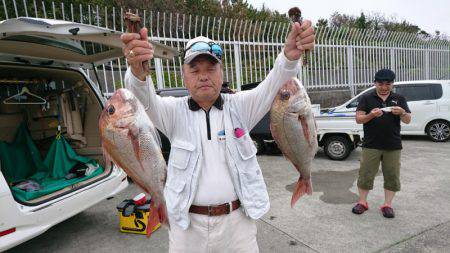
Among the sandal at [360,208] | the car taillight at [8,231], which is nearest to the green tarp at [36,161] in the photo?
the car taillight at [8,231]

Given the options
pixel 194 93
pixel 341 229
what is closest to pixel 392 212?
pixel 341 229

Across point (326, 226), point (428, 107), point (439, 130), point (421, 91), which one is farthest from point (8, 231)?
point (439, 130)

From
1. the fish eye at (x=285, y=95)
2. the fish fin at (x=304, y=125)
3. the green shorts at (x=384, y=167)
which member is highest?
the fish eye at (x=285, y=95)

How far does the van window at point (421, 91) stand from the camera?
9.03 m

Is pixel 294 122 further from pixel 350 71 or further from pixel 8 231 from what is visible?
pixel 350 71

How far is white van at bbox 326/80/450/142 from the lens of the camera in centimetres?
893

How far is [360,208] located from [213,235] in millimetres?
3098

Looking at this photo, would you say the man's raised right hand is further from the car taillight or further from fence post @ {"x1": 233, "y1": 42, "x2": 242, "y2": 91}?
fence post @ {"x1": 233, "y1": 42, "x2": 242, "y2": 91}

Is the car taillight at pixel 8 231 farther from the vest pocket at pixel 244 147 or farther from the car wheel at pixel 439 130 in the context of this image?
the car wheel at pixel 439 130

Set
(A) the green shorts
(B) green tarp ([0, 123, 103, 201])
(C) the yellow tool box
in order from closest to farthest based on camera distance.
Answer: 1. (C) the yellow tool box
2. (B) green tarp ([0, 123, 103, 201])
3. (A) the green shorts

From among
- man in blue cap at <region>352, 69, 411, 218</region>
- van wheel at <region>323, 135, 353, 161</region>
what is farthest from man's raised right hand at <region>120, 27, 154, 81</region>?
van wheel at <region>323, 135, 353, 161</region>

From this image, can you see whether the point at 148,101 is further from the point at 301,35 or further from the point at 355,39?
the point at 355,39

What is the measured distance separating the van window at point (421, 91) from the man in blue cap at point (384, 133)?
5871mm

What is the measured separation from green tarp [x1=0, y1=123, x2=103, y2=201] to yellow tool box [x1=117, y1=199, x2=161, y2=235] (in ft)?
1.95
